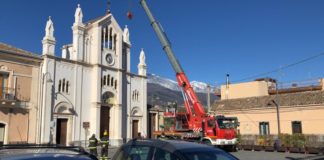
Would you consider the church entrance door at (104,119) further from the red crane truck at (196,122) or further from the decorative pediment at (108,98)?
the red crane truck at (196,122)

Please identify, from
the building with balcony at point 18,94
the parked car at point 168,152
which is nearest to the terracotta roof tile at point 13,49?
the building with balcony at point 18,94

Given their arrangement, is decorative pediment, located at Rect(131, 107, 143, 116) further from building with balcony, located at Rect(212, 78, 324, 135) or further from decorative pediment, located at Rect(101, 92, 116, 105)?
building with balcony, located at Rect(212, 78, 324, 135)

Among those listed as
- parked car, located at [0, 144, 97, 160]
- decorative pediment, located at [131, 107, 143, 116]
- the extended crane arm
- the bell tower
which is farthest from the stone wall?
parked car, located at [0, 144, 97, 160]

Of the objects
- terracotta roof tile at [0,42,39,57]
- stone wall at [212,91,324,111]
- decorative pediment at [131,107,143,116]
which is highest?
terracotta roof tile at [0,42,39,57]

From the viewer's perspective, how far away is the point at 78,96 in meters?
32.8

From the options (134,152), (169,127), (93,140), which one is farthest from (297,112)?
(134,152)

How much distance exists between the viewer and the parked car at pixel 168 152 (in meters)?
7.21

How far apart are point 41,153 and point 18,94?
24644mm

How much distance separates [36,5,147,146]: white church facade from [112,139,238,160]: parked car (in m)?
22.3

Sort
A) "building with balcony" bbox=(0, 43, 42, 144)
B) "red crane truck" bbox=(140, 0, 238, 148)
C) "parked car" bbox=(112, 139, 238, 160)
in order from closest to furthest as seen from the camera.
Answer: "parked car" bbox=(112, 139, 238, 160) → "building with balcony" bbox=(0, 43, 42, 144) → "red crane truck" bbox=(140, 0, 238, 148)

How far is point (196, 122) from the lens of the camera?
2862 cm

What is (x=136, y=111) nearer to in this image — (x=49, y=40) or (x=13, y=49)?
(x=49, y=40)

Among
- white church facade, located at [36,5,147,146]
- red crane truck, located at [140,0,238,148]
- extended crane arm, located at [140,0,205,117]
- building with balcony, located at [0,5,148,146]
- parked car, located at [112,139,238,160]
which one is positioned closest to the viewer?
parked car, located at [112,139,238,160]

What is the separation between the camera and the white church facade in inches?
1192
